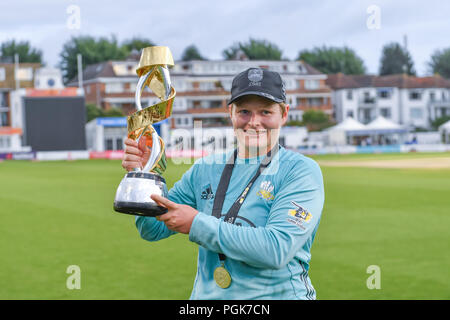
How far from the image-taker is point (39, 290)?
8.62m

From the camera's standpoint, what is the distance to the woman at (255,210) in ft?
9.37

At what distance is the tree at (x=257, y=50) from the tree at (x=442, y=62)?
113 ft

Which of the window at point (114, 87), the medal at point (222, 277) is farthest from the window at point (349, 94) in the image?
the medal at point (222, 277)

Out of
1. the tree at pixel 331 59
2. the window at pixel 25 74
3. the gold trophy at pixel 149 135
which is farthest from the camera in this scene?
the tree at pixel 331 59

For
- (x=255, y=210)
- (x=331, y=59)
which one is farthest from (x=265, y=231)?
(x=331, y=59)

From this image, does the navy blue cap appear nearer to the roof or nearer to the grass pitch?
the grass pitch

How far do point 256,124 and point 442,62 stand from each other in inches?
5020

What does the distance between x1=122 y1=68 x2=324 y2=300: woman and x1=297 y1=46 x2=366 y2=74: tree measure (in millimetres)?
106059

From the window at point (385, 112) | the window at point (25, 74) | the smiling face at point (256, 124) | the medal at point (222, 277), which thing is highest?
the window at point (25, 74)

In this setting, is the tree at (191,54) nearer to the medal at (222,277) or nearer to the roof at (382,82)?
the roof at (382,82)

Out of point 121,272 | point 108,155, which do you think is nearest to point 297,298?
point 121,272

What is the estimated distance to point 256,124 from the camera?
3.10 m

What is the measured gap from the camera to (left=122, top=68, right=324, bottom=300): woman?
9.37 ft
